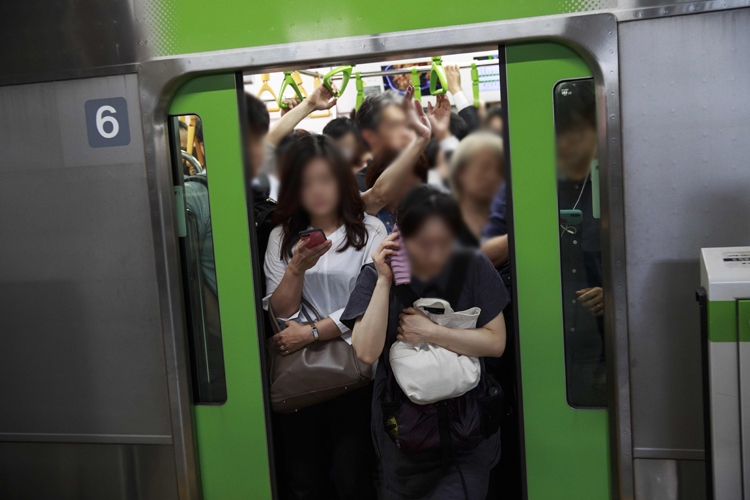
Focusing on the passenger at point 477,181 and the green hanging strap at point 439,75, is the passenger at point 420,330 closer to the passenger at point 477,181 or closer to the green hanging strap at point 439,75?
the passenger at point 477,181

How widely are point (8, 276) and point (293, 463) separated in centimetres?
155

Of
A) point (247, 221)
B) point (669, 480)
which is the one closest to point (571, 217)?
point (669, 480)

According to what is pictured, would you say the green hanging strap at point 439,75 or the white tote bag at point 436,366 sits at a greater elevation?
the green hanging strap at point 439,75

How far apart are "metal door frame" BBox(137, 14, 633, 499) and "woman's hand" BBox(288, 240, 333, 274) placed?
0.51 m

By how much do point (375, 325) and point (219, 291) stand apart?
74cm

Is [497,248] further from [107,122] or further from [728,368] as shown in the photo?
[107,122]

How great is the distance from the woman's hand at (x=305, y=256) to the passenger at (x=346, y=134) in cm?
53

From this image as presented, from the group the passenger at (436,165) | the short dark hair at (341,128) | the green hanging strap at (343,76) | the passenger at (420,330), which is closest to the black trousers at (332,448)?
the passenger at (420,330)

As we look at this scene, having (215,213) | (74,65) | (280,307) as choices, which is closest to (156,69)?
(74,65)

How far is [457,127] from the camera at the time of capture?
2896 millimetres

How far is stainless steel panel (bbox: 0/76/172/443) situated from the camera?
2.73 metres

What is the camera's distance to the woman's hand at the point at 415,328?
2340 millimetres

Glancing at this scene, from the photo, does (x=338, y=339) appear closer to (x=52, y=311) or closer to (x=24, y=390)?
(x=52, y=311)

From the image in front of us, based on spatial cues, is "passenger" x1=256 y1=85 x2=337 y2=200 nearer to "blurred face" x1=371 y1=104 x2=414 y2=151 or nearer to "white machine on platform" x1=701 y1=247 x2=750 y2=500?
"blurred face" x1=371 y1=104 x2=414 y2=151
